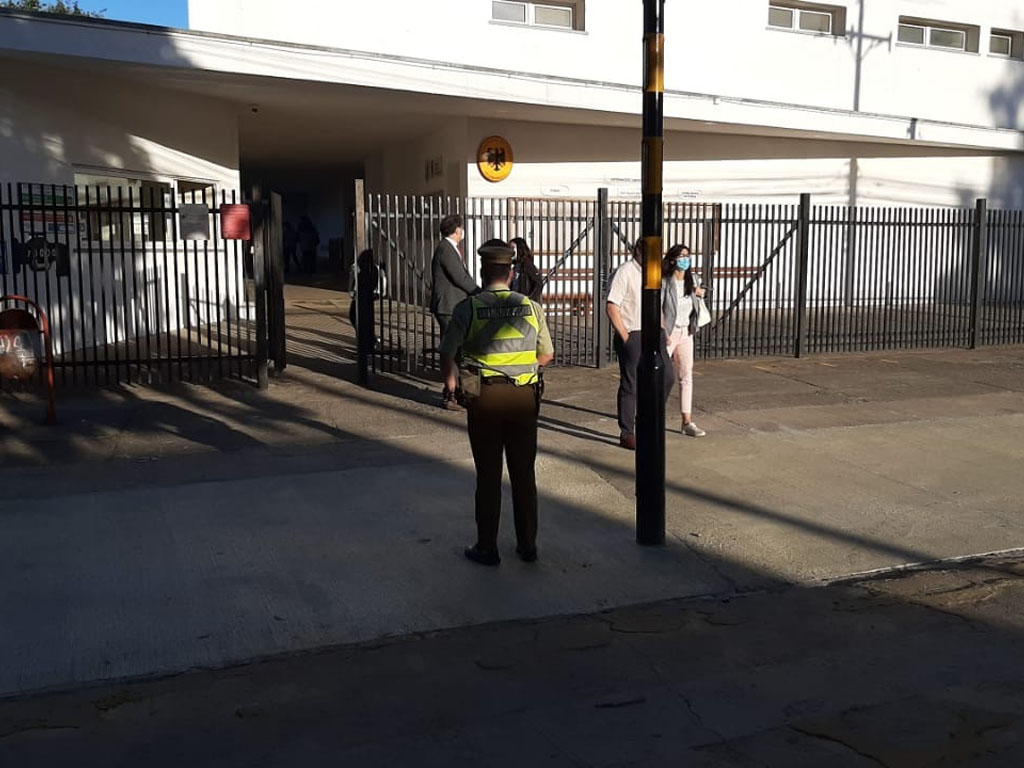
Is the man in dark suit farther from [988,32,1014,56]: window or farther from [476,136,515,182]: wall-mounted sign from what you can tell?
[988,32,1014,56]: window

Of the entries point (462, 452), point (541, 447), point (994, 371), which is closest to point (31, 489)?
point (462, 452)

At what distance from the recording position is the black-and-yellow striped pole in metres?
5.85

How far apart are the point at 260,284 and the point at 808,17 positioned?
1470 cm

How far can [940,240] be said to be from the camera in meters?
15.2

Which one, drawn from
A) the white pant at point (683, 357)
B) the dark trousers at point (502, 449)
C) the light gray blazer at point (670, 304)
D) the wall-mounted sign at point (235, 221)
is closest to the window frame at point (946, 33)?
the white pant at point (683, 357)

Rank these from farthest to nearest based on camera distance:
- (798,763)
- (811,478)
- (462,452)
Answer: (462,452), (811,478), (798,763)

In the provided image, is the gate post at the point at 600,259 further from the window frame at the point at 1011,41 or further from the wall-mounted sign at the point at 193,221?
the window frame at the point at 1011,41

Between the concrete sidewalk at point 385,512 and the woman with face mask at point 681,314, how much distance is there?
0.51m

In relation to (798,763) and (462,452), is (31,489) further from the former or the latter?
(798,763)

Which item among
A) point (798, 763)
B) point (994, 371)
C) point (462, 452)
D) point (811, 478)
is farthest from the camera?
point (994, 371)

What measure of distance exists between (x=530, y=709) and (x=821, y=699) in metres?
1.25

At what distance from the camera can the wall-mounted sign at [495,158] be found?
57.2 feet

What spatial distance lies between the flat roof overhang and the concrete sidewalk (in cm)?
459

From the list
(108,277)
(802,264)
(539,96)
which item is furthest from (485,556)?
(539,96)
